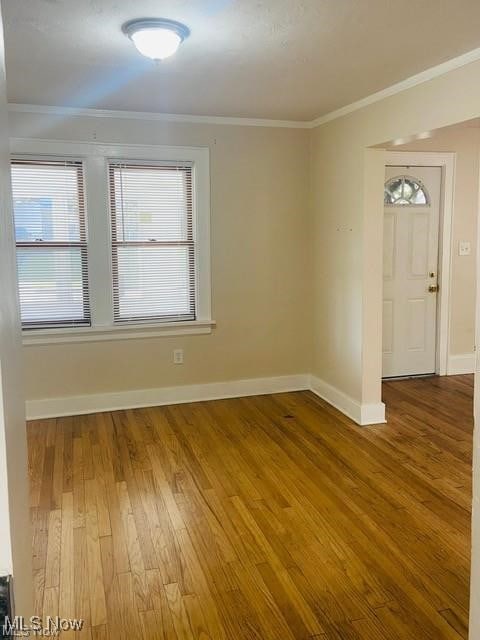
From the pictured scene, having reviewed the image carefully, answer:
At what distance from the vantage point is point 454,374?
18.2 feet

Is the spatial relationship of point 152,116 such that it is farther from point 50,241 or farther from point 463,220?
point 463,220

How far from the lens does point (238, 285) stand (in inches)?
189

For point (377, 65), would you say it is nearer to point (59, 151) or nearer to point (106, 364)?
point (59, 151)

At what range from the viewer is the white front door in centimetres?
524

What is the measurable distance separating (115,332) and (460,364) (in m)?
3.59

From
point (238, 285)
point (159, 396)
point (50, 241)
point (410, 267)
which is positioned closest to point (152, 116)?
point (50, 241)

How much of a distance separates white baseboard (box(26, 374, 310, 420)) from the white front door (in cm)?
107

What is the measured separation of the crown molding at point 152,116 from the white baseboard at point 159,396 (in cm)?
231

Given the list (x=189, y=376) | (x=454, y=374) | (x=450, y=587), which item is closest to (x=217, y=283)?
(x=189, y=376)

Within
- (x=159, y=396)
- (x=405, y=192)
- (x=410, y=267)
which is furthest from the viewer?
(x=410, y=267)

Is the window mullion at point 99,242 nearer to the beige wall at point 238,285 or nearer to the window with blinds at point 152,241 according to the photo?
the window with blinds at point 152,241

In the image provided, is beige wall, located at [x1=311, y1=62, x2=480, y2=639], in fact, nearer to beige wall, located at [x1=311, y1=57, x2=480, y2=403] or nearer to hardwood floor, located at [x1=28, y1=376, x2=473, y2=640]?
beige wall, located at [x1=311, y1=57, x2=480, y2=403]

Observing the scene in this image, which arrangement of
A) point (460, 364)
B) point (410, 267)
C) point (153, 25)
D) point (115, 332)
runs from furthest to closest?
1. point (460, 364)
2. point (410, 267)
3. point (115, 332)
4. point (153, 25)

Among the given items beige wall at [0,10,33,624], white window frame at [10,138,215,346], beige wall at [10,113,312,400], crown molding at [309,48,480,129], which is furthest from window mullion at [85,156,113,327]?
beige wall at [0,10,33,624]
